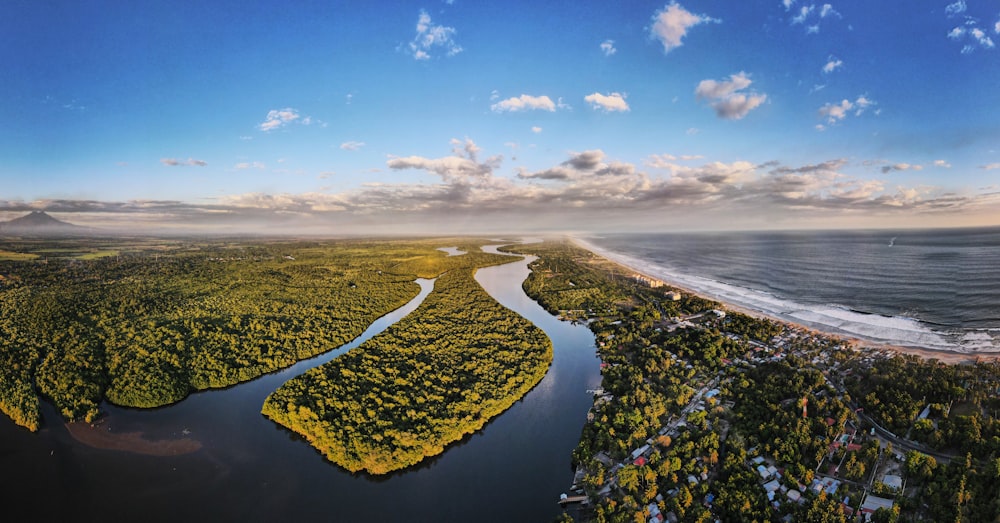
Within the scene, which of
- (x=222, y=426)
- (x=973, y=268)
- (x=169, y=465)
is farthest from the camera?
(x=973, y=268)

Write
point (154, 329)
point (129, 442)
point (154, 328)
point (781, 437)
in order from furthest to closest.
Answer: point (154, 328) → point (154, 329) → point (129, 442) → point (781, 437)

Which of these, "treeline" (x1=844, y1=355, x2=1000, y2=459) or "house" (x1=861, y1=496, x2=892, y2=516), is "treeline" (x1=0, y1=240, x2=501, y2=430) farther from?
"treeline" (x1=844, y1=355, x2=1000, y2=459)

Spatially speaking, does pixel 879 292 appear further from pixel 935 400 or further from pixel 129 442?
pixel 129 442

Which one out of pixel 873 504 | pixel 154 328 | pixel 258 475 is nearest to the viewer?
pixel 873 504

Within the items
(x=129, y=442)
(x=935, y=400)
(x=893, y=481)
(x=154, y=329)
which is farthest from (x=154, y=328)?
(x=935, y=400)

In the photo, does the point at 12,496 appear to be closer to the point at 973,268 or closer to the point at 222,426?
the point at 222,426

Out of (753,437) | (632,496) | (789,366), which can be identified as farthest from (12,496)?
(789,366)

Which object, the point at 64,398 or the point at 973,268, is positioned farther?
the point at 973,268
